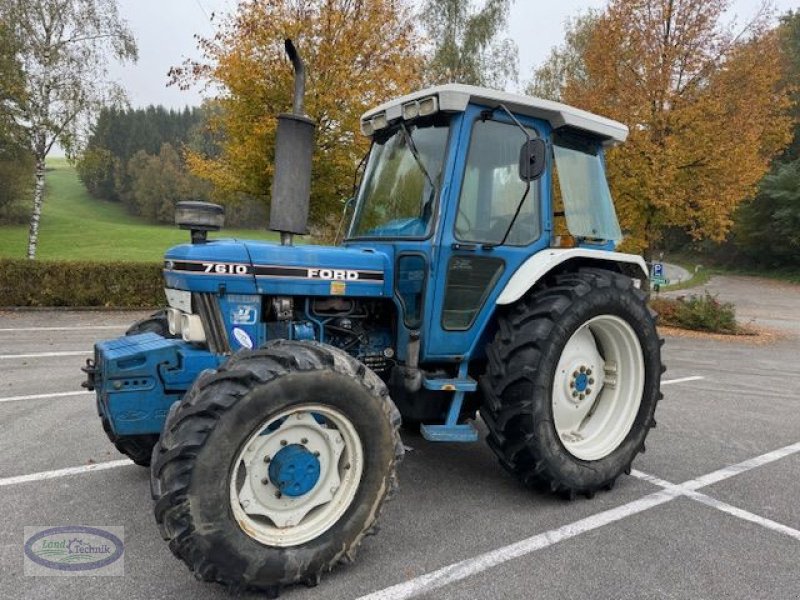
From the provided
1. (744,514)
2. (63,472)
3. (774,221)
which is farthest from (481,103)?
(774,221)

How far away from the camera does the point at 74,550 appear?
107 inches

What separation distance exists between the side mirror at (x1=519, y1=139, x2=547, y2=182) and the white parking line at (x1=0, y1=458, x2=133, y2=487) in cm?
317

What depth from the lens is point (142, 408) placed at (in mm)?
2844

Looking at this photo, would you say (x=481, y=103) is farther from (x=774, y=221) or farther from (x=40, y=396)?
(x=774, y=221)

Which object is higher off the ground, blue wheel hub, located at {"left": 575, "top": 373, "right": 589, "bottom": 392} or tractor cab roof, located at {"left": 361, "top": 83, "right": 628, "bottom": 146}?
tractor cab roof, located at {"left": 361, "top": 83, "right": 628, "bottom": 146}

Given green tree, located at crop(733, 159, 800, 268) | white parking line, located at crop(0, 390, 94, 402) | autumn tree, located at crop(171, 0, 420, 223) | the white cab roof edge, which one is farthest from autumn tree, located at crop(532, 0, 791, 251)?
green tree, located at crop(733, 159, 800, 268)

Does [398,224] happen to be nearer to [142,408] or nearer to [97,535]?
[142,408]

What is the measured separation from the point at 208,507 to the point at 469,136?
7.79ft

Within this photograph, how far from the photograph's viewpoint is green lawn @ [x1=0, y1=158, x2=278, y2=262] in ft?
98.5

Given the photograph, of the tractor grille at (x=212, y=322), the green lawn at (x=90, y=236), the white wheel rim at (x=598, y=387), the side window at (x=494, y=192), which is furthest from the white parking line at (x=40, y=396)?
the green lawn at (x=90, y=236)

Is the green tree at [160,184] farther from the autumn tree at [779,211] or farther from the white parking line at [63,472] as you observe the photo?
the white parking line at [63,472]

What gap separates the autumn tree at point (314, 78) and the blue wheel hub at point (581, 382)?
27.7 ft

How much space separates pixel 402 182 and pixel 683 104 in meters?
10.7

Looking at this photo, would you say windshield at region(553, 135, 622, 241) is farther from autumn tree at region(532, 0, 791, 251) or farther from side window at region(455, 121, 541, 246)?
autumn tree at region(532, 0, 791, 251)
